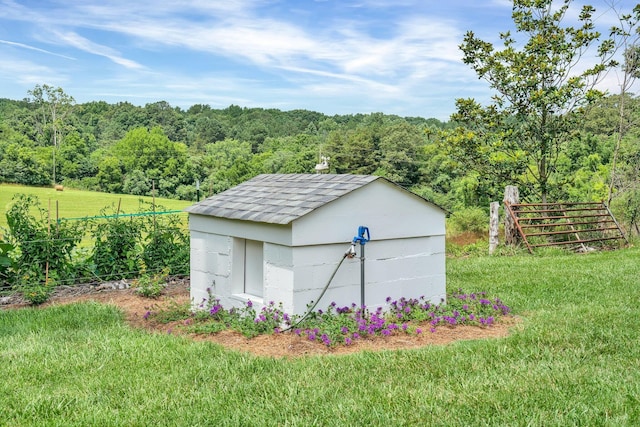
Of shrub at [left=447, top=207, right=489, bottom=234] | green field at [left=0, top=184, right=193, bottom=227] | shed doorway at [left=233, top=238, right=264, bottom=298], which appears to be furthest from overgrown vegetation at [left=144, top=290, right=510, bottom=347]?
green field at [left=0, top=184, right=193, bottom=227]

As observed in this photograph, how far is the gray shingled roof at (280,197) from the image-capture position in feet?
19.6

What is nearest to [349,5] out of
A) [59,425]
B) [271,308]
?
[271,308]

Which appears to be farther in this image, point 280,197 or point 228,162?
point 228,162

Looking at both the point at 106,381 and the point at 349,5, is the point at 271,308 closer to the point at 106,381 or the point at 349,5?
the point at 106,381

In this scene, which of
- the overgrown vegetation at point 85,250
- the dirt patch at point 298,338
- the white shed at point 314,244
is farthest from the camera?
the overgrown vegetation at point 85,250

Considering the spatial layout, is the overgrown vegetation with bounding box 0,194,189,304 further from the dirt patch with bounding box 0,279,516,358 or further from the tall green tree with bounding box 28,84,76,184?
the tall green tree with bounding box 28,84,76,184

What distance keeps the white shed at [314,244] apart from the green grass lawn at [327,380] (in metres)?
1.07

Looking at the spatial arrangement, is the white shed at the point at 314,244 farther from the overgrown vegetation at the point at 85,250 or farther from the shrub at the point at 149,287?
the overgrown vegetation at the point at 85,250

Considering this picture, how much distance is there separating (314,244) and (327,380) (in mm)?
1833

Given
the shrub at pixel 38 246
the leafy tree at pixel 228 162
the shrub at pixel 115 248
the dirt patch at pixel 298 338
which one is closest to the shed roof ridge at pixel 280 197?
the dirt patch at pixel 298 338

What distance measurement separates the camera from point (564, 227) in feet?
48.4

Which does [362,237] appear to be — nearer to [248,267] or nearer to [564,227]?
[248,267]

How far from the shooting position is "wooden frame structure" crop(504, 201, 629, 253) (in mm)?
13359

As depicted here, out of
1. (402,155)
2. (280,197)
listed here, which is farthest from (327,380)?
(402,155)
